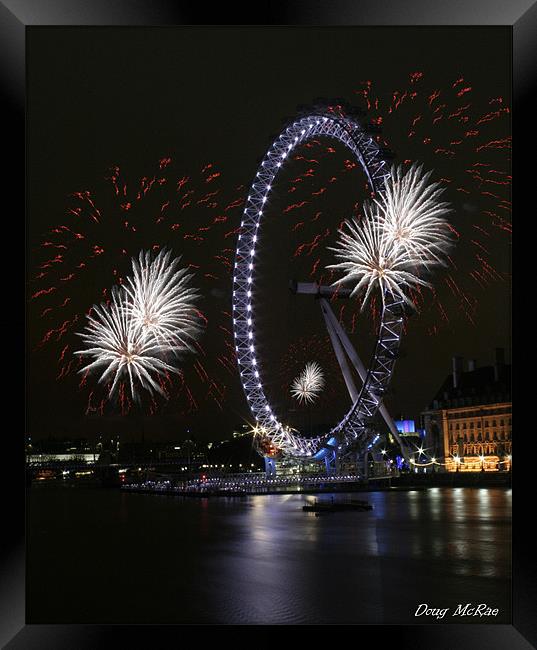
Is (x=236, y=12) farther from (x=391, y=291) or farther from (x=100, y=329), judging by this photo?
(x=391, y=291)

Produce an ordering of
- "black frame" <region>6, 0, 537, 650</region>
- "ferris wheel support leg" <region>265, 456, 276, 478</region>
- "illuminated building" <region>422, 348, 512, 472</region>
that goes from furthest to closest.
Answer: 1. "illuminated building" <region>422, 348, 512, 472</region>
2. "ferris wheel support leg" <region>265, 456, 276, 478</region>
3. "black frame" <region>6, 0, 537, 650</region>

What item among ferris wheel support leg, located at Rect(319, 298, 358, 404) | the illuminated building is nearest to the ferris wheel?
ferris wheel support leg, located at Rect(319, 298, 358, 404)

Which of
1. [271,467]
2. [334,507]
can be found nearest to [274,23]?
[334,507]

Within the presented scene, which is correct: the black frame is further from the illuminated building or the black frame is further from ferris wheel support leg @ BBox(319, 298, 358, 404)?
the illuminated building

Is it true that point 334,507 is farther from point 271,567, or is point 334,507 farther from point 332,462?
point 332,462

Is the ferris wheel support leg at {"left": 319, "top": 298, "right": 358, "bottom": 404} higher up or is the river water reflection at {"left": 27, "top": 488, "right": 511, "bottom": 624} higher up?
the ferris wheel support leg at {"left": 319, "top": 298, "right": 358, "bottom": 404}

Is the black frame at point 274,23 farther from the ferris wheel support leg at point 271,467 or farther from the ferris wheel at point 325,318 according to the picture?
the ferris wheel support leg at point 271,467
